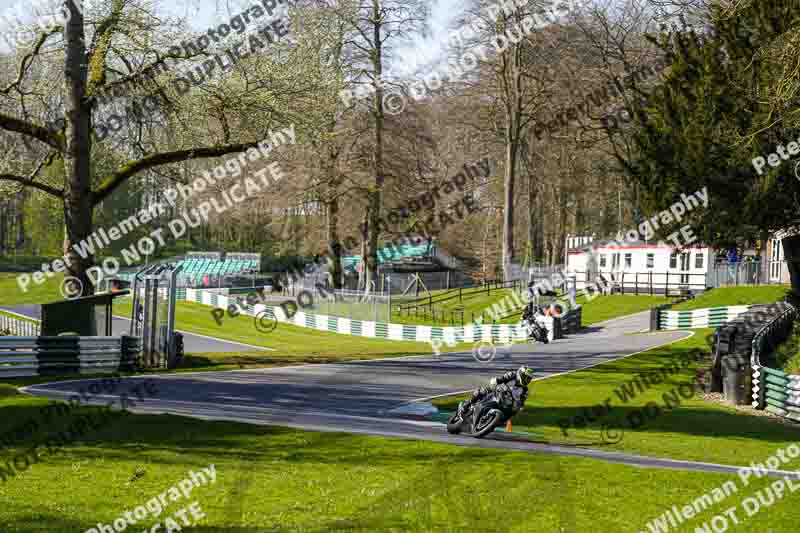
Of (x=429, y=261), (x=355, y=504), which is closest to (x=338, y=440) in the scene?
(x=355, y=504)

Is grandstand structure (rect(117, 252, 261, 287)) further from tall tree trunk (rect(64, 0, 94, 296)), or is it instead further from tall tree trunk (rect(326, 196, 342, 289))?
tall tree trunk (rect(64, 0, 94, 296))

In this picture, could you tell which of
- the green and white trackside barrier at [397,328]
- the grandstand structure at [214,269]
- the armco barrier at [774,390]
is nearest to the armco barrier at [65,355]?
the armco barrier at [774,390]

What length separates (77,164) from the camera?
20.2 m

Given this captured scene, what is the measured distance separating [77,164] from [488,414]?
43.7 ft

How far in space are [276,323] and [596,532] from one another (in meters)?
38.5

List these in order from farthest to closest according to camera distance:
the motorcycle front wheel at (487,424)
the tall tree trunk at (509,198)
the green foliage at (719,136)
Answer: the tall tree trunk at (509,198), the green foliage at (719,136), the motorcycle front wheel at (487,424)

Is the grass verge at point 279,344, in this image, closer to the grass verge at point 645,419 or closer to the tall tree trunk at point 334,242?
the tall tree trunk at point 334,242

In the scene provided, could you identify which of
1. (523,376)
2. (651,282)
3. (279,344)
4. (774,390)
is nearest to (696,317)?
(651,282)

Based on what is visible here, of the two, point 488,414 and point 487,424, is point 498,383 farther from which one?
point 487,424

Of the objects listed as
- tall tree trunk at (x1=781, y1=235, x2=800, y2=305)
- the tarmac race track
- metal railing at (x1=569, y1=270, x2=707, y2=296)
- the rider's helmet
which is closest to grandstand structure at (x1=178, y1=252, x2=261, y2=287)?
metal railing at (x1=569, y1=270, x2=707, y2=296)

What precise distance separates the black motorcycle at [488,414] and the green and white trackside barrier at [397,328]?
22261 millimetres

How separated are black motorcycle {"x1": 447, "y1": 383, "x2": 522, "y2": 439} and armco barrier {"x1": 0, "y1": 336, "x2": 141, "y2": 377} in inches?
399

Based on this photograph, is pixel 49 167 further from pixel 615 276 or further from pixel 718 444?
pixel 615 276

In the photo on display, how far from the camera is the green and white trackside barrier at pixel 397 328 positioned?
3522 centimetres
